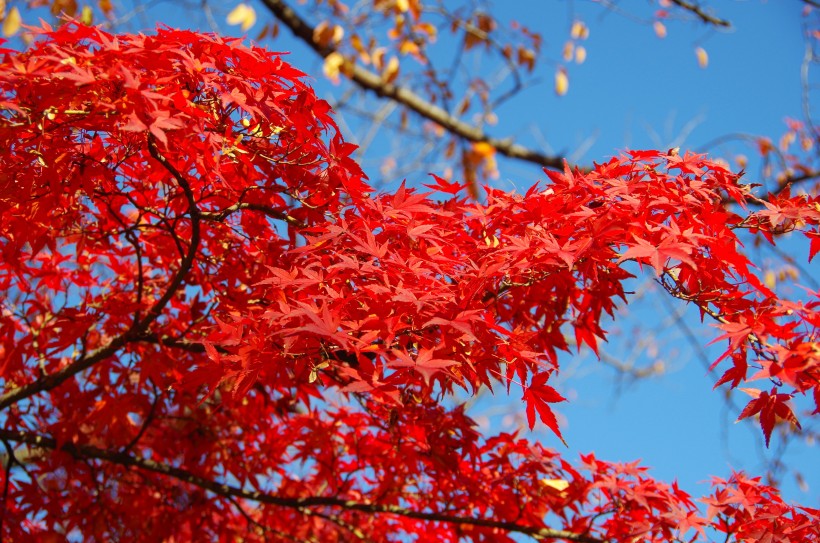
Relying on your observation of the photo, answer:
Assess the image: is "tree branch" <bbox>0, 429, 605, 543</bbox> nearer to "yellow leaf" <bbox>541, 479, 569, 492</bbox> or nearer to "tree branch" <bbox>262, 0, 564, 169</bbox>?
"yellow leaf" <bbox>541, 479, 569, 492</bbox>

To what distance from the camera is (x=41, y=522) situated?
3303 mm

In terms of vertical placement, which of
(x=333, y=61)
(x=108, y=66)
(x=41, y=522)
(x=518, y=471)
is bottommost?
(x=41, y=522)

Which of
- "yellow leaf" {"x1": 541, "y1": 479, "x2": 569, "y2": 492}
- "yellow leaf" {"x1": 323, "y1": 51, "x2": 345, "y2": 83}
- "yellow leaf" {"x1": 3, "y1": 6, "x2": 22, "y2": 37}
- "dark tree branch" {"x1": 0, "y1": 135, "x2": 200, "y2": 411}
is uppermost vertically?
"yellow leaf" {"x1": 323, "y1": 51, "x2": 345, "y2": 83}

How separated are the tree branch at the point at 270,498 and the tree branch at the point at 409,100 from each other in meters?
4.00

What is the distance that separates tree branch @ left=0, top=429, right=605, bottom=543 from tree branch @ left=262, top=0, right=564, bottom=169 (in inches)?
158

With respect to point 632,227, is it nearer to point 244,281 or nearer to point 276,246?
point 276,246

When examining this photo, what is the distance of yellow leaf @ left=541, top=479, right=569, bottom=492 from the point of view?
2.81 m

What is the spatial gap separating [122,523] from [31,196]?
1.64m

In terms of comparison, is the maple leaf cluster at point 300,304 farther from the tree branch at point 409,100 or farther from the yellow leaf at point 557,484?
the tree branch at point 409,100

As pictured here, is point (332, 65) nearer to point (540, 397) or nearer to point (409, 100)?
point (409, 100)

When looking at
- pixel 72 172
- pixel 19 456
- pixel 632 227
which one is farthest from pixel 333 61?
pixel 632 227

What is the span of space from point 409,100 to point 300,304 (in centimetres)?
511

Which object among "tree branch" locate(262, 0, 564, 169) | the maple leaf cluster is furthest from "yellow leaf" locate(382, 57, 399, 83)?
the maple leaf cluster

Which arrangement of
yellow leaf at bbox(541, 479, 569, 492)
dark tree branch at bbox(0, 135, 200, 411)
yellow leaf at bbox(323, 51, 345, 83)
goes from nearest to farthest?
dark tree branch at bbox(0, 135, 200, 411)
yellow leaf at bbox(541, 479, 569, 492)
yellow leaf at bbox(323, 51, 345, 83)
